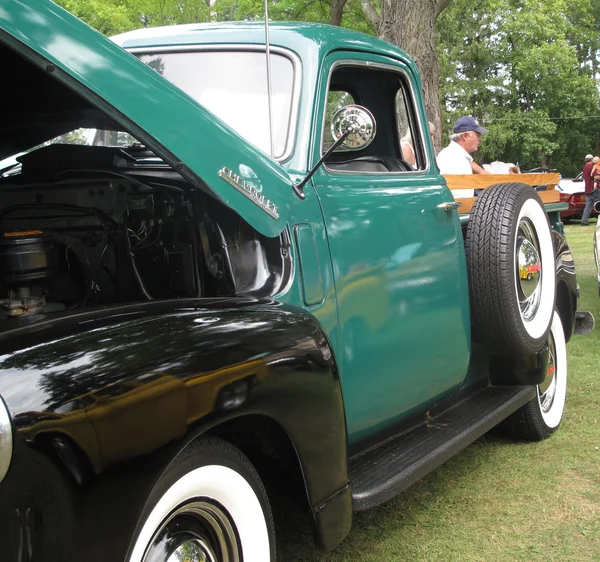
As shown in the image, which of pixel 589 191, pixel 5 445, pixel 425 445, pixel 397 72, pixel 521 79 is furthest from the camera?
pixel 521 79

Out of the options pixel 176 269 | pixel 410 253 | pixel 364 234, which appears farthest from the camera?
pixel 410 253

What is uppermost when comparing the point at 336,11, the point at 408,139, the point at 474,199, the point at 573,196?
the point at 336,11

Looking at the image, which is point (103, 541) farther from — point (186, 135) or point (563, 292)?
point (563, 292)

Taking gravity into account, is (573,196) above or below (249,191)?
below

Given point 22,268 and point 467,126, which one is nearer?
point 22,268

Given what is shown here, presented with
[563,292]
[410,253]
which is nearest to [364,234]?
[410,253]

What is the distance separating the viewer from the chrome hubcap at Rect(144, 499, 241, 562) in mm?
1869

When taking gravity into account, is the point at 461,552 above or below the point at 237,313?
below

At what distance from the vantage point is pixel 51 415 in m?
1.57

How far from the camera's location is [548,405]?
4457 mm

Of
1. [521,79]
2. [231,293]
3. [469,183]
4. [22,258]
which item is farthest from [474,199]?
[521,79]

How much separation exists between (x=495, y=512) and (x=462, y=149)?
11.6 feet

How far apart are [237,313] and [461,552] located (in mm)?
1553

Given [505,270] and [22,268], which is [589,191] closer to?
[505,270]
